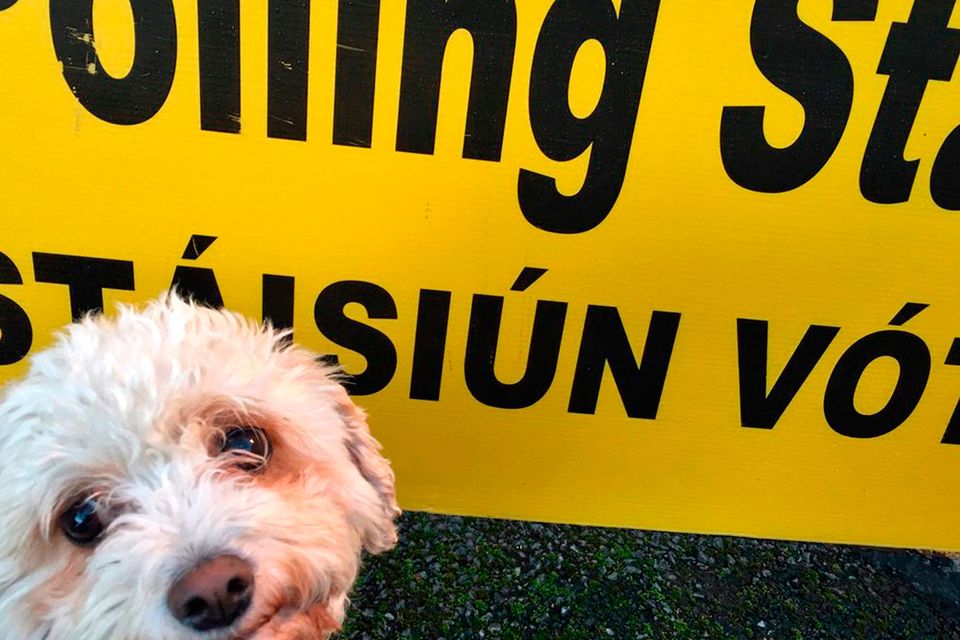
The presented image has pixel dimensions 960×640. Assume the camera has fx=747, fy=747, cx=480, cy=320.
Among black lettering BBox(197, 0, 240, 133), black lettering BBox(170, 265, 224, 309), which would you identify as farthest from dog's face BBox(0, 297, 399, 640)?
black lettering BBox(197, 0, 240, 133)

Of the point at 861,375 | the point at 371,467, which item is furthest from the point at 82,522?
the point at 861,375

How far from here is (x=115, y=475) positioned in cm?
116

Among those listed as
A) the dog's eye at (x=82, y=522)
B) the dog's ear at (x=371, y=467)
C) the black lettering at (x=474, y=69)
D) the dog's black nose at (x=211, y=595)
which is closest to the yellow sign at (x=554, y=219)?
the black lettering at (x=474, y=69)

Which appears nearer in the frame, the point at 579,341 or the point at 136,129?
the point at 136,129

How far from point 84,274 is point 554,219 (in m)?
0.94

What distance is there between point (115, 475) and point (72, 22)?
77 centimetres

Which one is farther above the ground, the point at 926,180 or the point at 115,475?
the point at 926,180

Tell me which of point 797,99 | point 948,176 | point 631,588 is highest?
point 797,99

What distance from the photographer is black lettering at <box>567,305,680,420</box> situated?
158cm

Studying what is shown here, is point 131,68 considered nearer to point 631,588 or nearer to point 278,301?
point 278,301

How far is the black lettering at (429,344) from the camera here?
5.14ft

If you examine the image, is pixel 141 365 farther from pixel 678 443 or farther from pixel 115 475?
pixel 678 443

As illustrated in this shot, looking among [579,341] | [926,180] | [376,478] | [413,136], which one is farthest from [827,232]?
[376,478]

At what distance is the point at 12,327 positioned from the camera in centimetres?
155
